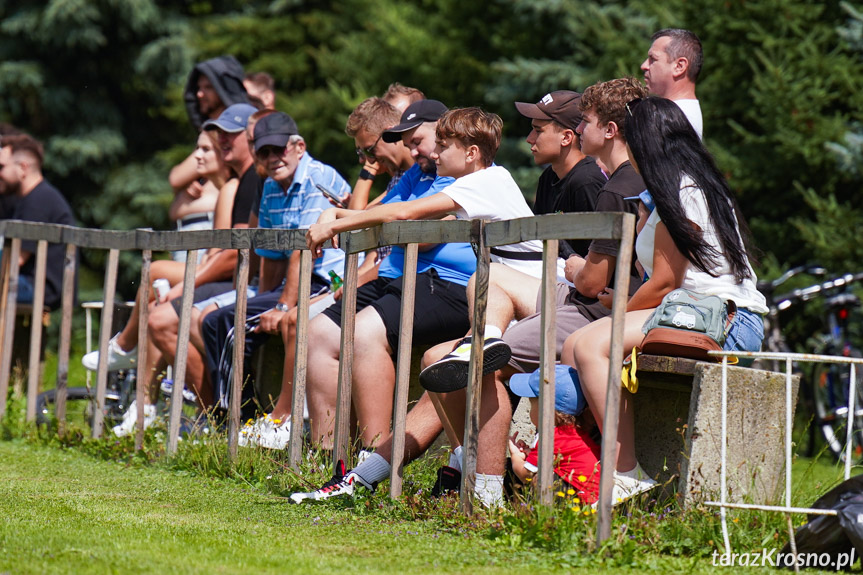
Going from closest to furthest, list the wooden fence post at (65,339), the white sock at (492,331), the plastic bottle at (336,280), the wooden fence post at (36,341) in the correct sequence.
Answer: the white sock at (492,331), the plastic bottle at (336,280), the wooden fence post at (65,339), the wooden fence post at (36,341)

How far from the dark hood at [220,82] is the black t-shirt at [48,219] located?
1303 mm

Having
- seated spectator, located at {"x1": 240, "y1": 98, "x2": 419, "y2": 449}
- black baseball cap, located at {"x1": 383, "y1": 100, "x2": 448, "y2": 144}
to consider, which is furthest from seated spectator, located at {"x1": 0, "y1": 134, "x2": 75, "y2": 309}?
black baseball cap, located at {"x1": 383, "y1": 100, "x2": 448, "y2": 144}

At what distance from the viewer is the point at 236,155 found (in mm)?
8086

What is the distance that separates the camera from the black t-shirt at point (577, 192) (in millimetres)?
5367

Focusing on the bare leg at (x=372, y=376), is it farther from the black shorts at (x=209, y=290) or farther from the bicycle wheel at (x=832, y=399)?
the bicycle wheel at (x=832, y=399)

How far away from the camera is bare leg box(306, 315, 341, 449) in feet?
19.7

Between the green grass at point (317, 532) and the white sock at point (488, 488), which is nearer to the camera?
the green grass at point (317, 532)

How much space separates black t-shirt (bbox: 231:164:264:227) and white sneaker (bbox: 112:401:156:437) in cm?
136

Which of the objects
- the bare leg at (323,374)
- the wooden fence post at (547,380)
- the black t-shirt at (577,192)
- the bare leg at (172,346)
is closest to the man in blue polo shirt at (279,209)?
the bare leg at (172,346)

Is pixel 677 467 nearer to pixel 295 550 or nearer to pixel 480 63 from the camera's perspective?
pixel 295 550

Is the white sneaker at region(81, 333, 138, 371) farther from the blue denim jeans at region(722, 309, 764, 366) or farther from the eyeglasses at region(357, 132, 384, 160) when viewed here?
the blue denim jeans at region(722, 309, 764, 366)

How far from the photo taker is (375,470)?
16.8 ft

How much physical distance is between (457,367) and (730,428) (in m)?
1.06

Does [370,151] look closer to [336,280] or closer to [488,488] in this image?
[336,280]
